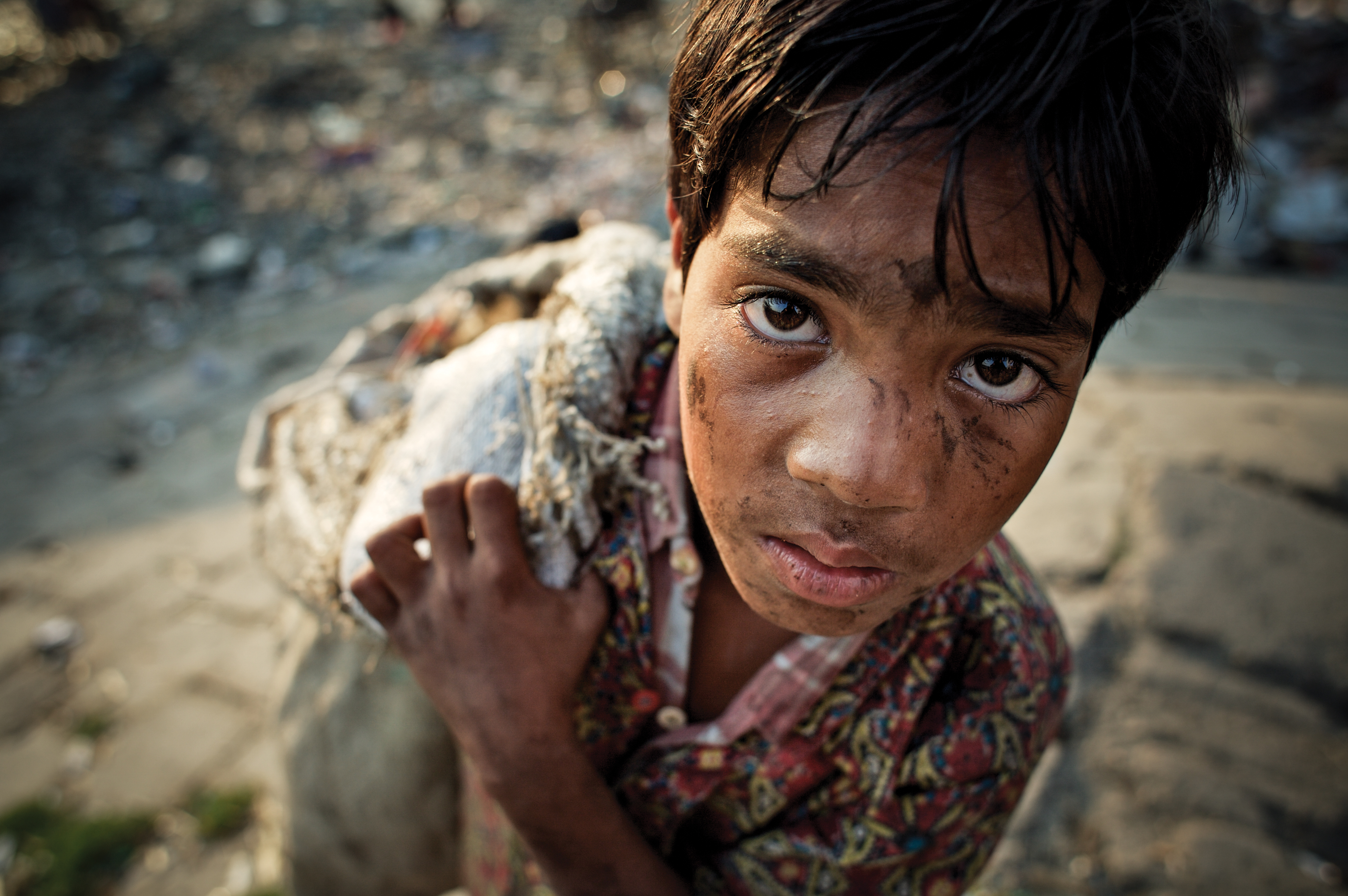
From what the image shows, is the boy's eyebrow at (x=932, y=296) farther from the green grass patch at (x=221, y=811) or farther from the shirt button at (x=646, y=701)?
the green grass patch at (x=221, y=811)

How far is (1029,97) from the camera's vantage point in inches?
26.5

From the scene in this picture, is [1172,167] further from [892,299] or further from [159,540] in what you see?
[159,540]

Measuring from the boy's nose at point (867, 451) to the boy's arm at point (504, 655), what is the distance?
0.43 meters

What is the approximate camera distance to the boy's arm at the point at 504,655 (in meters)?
0.96

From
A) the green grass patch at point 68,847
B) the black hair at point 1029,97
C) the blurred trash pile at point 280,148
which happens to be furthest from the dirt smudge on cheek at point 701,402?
the blurred trash pile at point 280,148

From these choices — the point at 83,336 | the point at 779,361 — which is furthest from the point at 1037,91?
the point at 83,336

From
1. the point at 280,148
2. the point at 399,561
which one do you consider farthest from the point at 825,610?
the point at 280,148

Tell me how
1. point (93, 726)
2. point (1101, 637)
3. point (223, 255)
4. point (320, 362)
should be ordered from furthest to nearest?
point (223, 255) < point (320, 362) < point (93, 726) < point (1101, 637)

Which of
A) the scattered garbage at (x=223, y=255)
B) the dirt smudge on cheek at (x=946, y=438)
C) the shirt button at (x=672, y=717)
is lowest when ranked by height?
the scattered garbage at (x=223, y=255)

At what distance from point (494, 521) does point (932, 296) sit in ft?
1.93

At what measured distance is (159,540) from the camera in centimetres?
295

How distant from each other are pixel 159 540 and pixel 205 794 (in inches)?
51.6

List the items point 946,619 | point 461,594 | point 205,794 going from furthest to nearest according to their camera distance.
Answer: point 205,794 → point 946,619 → point 461,594

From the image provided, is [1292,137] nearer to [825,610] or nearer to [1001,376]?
[1001,376]
